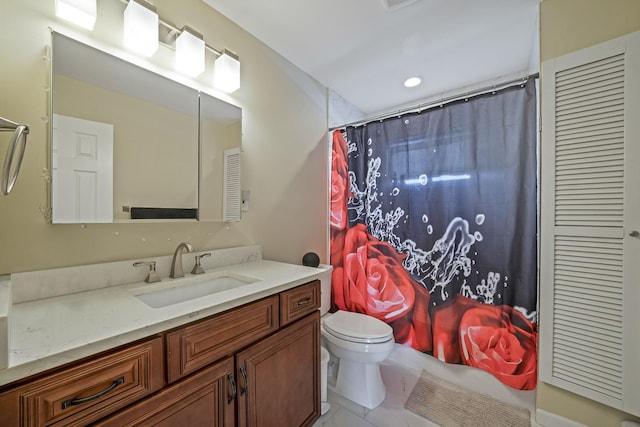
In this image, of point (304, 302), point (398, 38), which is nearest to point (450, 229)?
point (304, 302)

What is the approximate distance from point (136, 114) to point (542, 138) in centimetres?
209

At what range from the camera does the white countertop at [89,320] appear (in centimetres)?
57

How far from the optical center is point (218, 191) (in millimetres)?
1486

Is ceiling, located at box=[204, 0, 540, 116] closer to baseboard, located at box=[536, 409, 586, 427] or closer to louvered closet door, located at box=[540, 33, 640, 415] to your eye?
louvered closet door, located at box=[540, 33, 640, 415]

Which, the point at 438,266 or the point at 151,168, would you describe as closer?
the point at 151,168

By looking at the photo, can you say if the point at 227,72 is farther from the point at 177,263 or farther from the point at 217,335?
the point at 217,335

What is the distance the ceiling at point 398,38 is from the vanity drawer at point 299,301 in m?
1.56

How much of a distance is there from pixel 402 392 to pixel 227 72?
2.30 metres

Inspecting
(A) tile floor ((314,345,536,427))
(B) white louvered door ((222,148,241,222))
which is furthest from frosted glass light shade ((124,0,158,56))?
(A) tile floor ((314,345,536,427))

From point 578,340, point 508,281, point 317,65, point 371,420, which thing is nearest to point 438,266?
point 508,281

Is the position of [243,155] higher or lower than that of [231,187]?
higher

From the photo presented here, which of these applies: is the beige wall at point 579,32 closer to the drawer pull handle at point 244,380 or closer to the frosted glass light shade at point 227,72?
the drawer pull handle at point 244,380

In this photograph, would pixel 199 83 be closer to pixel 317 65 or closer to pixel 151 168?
pixel 151 168

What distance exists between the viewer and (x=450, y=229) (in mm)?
1745
